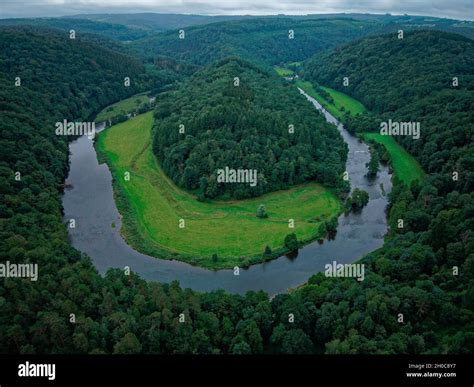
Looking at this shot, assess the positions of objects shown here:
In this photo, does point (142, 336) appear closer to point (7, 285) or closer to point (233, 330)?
point (233, 330)

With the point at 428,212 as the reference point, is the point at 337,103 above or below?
above

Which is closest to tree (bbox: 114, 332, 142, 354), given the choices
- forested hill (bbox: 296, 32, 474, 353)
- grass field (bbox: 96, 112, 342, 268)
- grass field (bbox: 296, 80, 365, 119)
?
forested hill (bbox: 296, 32, 474, 353)

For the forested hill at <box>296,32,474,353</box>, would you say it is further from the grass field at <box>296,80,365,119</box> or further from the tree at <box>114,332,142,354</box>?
the tree at <box>114,332,142,354</box>

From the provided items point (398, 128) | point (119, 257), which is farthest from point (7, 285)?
point (398, 128)

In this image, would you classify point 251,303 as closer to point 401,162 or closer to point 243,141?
point 243,141

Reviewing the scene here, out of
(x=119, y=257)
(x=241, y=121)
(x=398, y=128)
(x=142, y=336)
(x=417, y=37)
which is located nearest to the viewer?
(x=142, y=336)

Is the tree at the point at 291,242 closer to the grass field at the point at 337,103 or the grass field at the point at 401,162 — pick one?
the grass field at the point at 401,162

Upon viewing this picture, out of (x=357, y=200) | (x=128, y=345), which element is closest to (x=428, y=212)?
(x=357, y=200)
